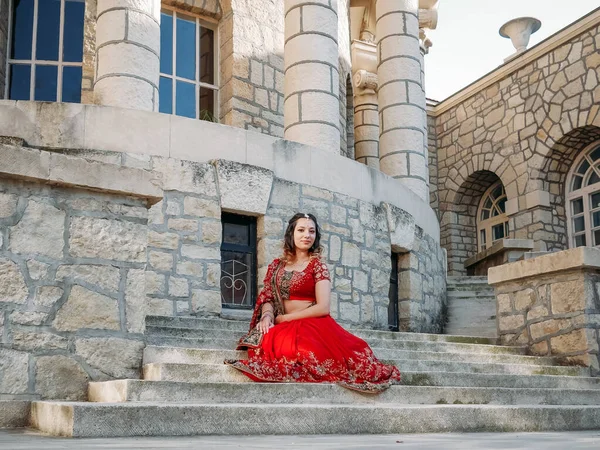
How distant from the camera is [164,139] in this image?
7094mm

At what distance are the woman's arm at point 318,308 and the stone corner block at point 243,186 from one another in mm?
2293

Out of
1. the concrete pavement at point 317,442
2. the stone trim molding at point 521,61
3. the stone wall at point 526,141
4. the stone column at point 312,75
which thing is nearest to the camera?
the concrete pavement at point 317,442

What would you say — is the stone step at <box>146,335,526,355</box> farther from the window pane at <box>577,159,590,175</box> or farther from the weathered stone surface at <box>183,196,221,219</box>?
the window pane at <box>577,159,590,175</box>

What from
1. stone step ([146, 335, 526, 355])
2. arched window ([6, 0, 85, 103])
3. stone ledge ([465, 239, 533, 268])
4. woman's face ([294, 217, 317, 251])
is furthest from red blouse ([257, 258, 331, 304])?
stone ledge ([465, 239, 533, 268])

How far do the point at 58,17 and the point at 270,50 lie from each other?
9.25ft

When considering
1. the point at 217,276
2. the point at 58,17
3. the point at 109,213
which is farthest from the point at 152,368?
the point at 58,17

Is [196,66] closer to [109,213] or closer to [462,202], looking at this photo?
[109,213]

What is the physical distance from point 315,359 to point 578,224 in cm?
1073

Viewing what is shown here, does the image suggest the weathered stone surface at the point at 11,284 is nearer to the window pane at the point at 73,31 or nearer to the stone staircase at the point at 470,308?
the stone staircase at the point at 470,308

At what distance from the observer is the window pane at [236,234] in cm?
739

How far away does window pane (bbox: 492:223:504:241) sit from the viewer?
15602 millimetres

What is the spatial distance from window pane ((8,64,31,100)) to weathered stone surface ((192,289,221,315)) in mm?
4179

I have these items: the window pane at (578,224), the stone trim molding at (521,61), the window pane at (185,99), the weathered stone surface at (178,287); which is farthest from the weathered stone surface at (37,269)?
the window pane at (578,224)

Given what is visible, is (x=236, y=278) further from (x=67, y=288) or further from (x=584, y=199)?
(x=584, y=199)
